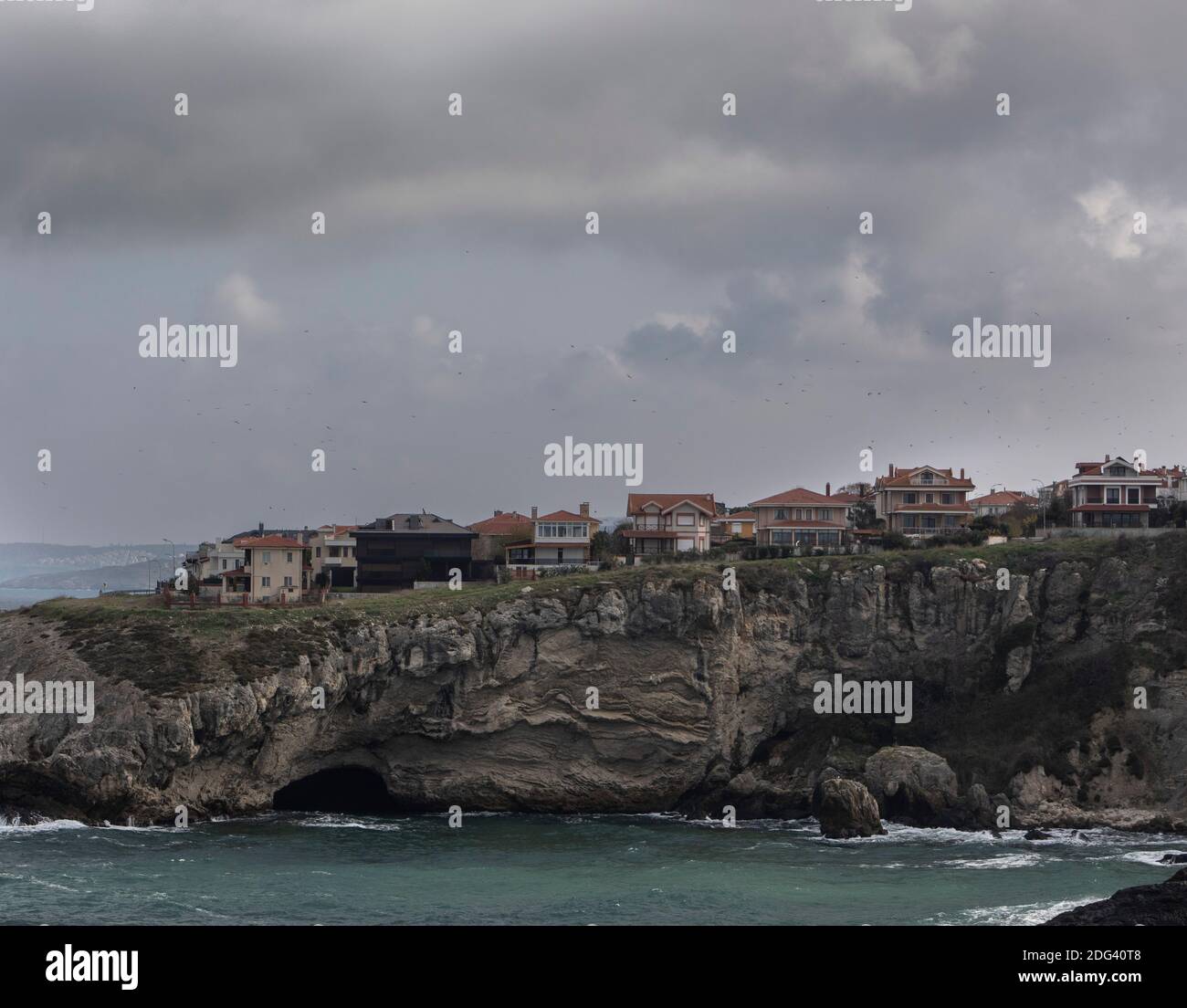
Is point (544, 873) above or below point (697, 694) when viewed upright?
below

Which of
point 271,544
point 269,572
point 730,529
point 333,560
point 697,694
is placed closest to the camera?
point 697,694

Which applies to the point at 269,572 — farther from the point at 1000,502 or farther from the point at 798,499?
the point at 1000,502

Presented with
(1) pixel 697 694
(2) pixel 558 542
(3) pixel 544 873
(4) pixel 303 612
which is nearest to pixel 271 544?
(4) pixel 303 612

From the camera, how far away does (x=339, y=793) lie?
7212cm

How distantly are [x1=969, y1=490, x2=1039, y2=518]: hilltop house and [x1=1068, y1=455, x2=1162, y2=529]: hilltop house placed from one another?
1554 centimetres

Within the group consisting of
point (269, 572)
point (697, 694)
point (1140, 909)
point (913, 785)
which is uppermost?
point (269, 572)

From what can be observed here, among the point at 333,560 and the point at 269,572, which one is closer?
the point at 269,572

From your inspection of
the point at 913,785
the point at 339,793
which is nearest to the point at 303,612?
the point at 339,793

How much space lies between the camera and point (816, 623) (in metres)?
74.5

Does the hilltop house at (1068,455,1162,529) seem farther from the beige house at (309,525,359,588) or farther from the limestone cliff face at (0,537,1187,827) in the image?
the beige house at (309,525,359,588)

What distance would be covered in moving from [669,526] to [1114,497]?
31048mm

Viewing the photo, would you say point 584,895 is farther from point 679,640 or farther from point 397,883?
point 679,640

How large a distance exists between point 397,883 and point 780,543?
4763 cm

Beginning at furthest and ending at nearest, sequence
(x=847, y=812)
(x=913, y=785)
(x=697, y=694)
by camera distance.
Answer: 1. (x=697, y=694)
2. (x=913, y=785)
3. (x=847, y=812)
